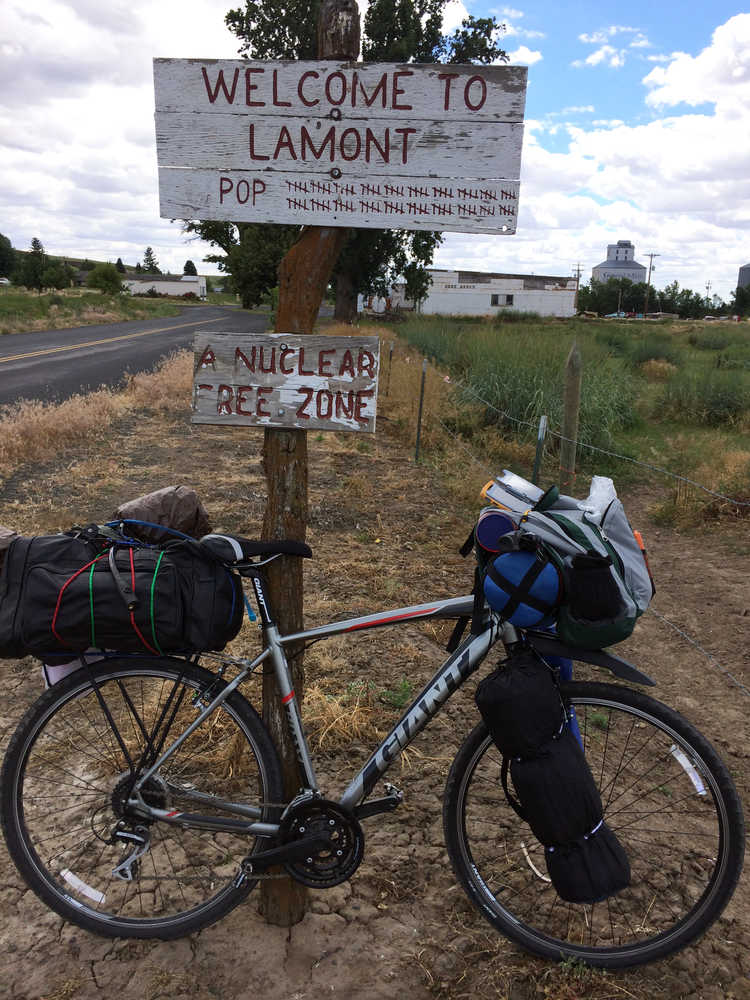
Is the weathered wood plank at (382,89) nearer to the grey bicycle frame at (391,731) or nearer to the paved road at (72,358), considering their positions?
the grey bicycle frame at (391,731)

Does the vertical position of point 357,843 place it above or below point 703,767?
below

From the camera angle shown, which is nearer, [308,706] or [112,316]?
[308,706]

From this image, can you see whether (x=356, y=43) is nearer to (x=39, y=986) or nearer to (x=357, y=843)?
(x=357, y=843)

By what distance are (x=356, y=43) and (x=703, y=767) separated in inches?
84.9

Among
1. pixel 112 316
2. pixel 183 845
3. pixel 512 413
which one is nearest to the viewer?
pixel 183 845

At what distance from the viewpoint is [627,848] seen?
8.22 feet

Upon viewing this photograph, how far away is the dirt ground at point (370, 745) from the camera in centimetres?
205

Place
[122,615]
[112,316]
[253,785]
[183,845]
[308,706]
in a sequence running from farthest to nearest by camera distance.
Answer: [112,316] → [308,706] → [253,785] → [183,845] → [122,615]

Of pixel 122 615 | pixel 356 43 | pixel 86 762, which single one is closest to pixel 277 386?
pixel 122 615

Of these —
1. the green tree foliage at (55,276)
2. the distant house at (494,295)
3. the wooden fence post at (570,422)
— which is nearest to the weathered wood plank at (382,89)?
the wooden fence post at (570,422)

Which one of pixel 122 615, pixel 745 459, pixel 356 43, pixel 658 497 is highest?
pixel 356 43

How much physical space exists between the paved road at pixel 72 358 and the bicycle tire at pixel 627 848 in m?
6.02

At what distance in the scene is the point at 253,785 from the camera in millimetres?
2783

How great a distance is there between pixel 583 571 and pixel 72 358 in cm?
2015
